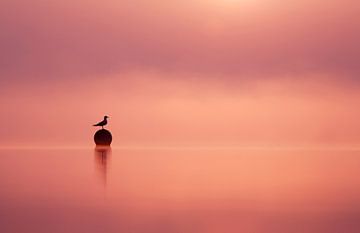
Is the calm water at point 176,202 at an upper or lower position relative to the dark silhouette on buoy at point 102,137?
lower

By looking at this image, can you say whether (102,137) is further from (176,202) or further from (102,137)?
(176,202)

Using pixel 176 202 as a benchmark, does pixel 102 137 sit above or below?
above

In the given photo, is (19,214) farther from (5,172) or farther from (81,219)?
(5,172)

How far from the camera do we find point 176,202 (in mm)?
30312

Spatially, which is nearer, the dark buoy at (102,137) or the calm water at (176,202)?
the calm water at (176,202)

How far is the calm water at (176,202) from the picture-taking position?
917 inches

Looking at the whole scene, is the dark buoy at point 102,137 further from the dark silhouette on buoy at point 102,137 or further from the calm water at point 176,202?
the calm water at point 176,202

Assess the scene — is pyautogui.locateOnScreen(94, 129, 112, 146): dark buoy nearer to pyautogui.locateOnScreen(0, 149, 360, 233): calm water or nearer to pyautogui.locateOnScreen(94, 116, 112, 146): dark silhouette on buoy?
pyautogui.locateOnScreen(94, 116, 112, 146): dark silhouette on buoy

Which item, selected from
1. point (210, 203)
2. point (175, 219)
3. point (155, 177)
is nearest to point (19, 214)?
point (175, 219)

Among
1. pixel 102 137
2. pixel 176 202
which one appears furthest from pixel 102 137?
pixel 176 202

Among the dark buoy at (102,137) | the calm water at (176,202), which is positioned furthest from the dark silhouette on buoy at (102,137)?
the calm water at (176,202)

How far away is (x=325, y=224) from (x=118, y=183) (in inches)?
668

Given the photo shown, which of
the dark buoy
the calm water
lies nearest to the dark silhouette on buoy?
the dark buoy

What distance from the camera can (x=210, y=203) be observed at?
3038 cm
